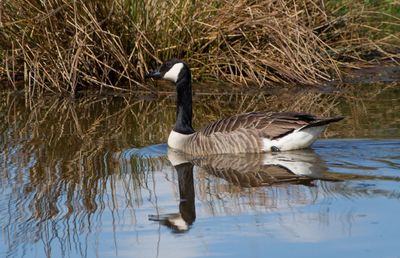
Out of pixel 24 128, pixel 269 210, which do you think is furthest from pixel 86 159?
pixel 269 210

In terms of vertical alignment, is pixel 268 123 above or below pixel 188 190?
above

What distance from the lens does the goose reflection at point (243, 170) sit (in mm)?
7524

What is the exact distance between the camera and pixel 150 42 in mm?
13219

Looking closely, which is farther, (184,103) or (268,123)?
(184,103)

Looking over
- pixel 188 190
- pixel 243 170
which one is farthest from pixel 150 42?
pixel 188 190

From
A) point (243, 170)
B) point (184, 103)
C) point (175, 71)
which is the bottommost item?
point (243, 170)

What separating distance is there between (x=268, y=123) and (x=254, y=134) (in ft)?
0.55

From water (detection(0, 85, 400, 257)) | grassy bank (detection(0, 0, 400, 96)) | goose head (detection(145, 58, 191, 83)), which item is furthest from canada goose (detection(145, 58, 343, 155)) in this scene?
grassy bank (detection(0, 0, 400, 96))

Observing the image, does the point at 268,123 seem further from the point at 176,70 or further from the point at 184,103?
the point at 176,70

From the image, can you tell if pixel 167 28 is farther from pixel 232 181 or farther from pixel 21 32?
pixel 232 181

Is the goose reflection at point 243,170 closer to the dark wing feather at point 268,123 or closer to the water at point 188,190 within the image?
the water at point 188,190

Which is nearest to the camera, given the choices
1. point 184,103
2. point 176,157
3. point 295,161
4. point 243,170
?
point 243,170

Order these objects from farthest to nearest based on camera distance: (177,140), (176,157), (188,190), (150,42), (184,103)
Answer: (150,42)
(184,103)
(177,140)
(176,157)
(188,190)

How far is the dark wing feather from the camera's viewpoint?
9383mm
